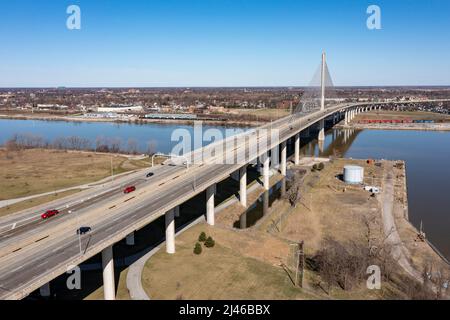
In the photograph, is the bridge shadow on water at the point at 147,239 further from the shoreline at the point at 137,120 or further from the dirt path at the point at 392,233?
the shoreline at the point at 137,120

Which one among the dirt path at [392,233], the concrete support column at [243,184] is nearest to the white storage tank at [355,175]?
the dirt path at [392,233]

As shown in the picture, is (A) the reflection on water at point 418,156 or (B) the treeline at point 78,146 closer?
(A) the reflection on water at point 418,156

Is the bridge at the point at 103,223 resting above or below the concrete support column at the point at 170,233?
above

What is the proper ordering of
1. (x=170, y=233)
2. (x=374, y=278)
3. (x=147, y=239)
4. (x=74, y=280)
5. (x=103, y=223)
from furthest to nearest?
1. (x=147, y=239)
2. (x=170, y=233)
3. (x=374, y=278)
4. (x=74, y=280)
5. (x=103, y=223)

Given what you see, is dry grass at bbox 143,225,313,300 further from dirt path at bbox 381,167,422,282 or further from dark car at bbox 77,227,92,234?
dirt path at bbox 381,167,422,282

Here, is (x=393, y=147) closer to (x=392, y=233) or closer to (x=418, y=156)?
(x=418, y=156)

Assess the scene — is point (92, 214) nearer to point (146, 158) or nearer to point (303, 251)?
point (303, 251)

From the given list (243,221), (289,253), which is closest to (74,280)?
(289,253)

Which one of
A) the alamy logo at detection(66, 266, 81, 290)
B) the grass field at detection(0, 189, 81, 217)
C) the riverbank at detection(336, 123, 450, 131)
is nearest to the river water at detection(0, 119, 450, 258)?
the riverbank at detection(336, 123, 450, 131)
